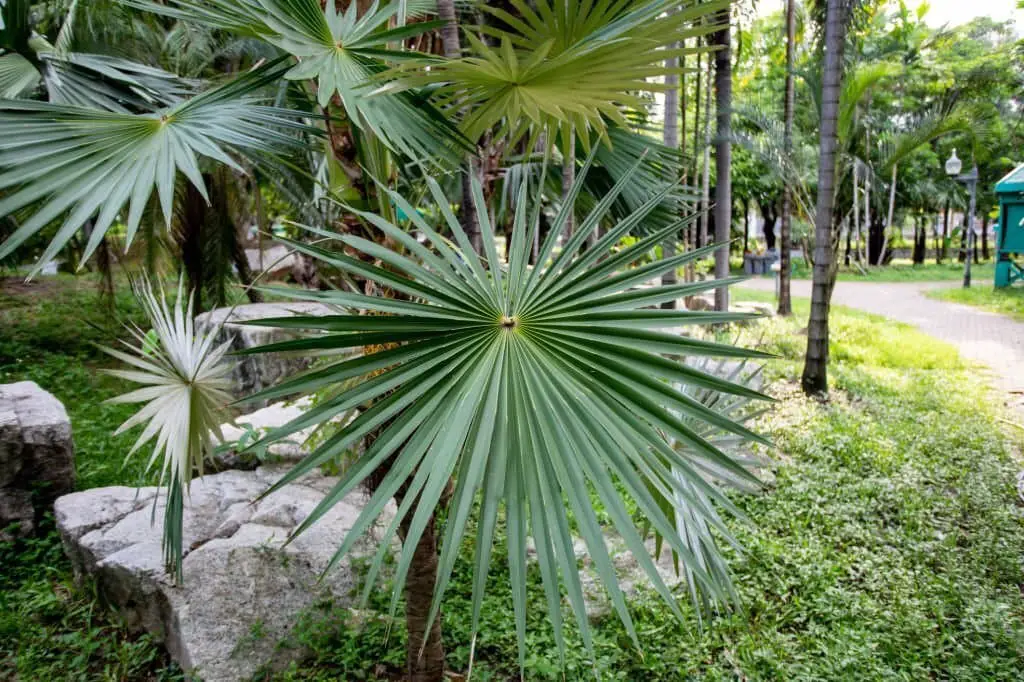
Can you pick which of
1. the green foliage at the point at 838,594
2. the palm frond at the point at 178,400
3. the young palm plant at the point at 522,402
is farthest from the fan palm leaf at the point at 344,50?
the green foliage at the point at 838,594

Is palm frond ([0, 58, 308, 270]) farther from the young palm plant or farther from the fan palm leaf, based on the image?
the young palm plant

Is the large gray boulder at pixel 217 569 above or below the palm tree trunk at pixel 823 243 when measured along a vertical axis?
below

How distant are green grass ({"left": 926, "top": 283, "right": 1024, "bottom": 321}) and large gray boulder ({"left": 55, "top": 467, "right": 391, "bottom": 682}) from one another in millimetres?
11232

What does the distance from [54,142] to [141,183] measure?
241mm

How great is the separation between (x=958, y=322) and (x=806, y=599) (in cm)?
947

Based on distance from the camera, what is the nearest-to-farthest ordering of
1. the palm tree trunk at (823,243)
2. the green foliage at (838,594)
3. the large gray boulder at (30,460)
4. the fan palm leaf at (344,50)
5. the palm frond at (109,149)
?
the palm frond at (109,149) → the fan palm leaf at (344,50) → the green foliage at (838,594) → the large gray boulder at (30,460) → the palm tree trunk at (823,243)

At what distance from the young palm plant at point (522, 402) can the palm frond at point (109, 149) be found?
0.43 metres

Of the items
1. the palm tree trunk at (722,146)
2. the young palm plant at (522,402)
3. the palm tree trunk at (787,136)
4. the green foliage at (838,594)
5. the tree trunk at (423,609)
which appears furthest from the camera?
the palm tree trunk at (787,136)

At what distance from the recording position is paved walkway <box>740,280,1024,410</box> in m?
7.71

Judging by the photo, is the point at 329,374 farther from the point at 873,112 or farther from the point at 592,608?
the point at 873,112

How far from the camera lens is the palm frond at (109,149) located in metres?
1.54

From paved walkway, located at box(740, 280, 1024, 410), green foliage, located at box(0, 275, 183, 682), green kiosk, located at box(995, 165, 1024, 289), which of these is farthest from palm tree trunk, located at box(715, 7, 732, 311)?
green foliage, located at box(0, 275, 183, 682)

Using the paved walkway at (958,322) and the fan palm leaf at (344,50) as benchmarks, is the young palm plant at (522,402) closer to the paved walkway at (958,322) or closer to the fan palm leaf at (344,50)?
the fan palm leaf at (344,50)

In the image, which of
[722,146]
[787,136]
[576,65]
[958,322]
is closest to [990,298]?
[958,322]
